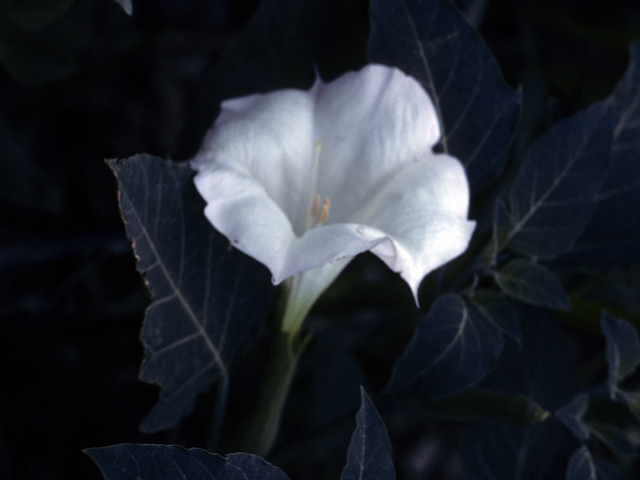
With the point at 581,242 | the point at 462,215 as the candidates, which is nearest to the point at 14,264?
the point at 462,215

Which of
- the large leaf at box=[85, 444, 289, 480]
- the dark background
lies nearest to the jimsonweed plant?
the large leaf at box=[85, 444, 289, 480]

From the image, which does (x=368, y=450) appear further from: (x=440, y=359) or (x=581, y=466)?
(x=581, y=466)

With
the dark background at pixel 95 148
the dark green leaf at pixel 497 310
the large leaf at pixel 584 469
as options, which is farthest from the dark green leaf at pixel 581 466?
the dark background at pixel 95 148

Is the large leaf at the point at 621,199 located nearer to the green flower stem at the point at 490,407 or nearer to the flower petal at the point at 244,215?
the green flower stem at the point at 490,407

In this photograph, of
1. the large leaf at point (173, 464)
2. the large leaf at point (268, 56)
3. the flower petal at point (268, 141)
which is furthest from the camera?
the large leaf at point (268, 56)

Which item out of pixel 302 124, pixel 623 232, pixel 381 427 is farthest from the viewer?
pixel 623 232

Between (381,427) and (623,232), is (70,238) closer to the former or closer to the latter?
(381,427)

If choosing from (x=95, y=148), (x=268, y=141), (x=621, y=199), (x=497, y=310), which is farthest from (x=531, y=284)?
(x=95, y=148)
